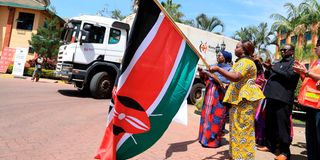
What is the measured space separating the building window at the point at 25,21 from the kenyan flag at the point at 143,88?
85.2 ft

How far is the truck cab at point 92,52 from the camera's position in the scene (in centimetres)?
1049

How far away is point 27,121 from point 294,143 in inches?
226

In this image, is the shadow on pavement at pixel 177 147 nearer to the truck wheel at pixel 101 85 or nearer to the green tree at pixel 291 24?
the truck wheel at pixel 101 85

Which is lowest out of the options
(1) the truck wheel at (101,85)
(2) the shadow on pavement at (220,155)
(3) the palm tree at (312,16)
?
(2) the shadow on pavement at (220,155)

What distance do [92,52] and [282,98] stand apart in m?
7.56

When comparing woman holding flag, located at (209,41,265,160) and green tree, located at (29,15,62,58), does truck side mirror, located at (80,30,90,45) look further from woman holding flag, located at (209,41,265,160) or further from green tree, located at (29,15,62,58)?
green tree, located at (29,15,62,58)

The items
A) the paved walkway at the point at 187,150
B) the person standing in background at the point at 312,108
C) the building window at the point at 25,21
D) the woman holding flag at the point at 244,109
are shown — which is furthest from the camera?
the building window at the point at 25,21

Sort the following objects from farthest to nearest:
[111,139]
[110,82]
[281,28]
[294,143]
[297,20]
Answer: [281,28] → [297,20] → [110,82] → [294,143] → [111,139]

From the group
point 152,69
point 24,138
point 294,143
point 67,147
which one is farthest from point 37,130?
point 294,143

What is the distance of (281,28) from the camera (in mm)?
24547

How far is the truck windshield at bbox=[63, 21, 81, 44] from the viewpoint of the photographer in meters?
10.7

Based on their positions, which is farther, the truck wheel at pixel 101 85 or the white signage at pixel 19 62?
the white signage at pixel 19 62

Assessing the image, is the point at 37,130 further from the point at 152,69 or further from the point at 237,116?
the point at 237,116

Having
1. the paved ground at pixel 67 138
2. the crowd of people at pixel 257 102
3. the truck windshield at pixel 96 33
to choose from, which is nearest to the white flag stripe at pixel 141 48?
the crowd of people at pixel 257 102
